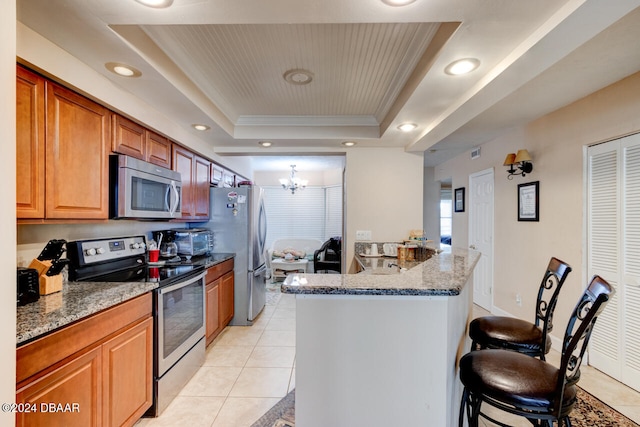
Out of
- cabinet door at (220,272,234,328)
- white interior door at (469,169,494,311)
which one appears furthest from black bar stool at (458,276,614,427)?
white interior door at (469,169,494,311)

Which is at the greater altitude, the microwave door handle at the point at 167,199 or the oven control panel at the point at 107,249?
the microwave door handle at the point at 167,199

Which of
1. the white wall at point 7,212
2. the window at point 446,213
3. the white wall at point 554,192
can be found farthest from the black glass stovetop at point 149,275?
the window at point 446,213

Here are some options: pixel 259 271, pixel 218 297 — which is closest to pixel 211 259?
pixel 218 297

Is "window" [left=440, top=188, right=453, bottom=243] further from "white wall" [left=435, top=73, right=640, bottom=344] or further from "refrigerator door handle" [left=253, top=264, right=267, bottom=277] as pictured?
"refrigerator door handle" [left=253, top=264, right=267, bottom=277]

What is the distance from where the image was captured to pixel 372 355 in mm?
1222

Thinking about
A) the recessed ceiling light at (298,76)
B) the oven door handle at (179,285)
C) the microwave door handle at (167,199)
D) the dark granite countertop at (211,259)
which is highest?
the recessed ceiling light at (298,76)

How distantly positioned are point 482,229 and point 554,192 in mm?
1330

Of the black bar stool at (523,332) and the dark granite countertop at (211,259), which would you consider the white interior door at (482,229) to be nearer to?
the black bar stool at (523,332)

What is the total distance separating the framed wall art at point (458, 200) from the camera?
15.4 ft

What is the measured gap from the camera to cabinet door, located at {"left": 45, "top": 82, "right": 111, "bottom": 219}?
1586 millimetres

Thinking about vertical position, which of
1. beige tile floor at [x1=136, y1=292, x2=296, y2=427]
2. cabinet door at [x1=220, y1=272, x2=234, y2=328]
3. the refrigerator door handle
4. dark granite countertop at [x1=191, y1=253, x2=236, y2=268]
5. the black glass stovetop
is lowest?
beige tile floor at [x1=136, y1=292, x2=296, y2=427]

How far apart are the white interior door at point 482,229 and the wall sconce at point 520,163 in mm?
502

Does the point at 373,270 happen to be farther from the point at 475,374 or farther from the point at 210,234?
the point at 210,234

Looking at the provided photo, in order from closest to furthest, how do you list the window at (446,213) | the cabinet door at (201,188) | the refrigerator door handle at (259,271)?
the cabinet door at (201,188), the refrigerator door handle at (259,271), the window at (446,213)
